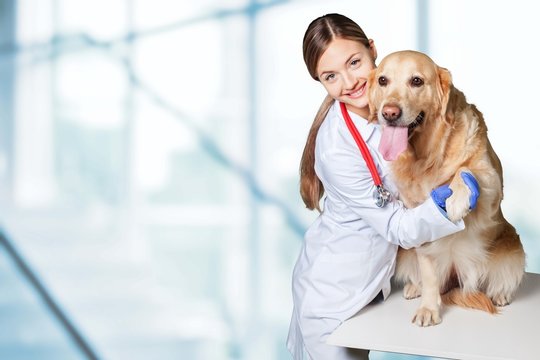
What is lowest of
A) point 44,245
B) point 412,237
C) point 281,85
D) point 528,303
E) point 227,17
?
point 44,245

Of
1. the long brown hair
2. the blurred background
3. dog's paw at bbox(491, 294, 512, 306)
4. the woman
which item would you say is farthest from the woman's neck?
the blurred background

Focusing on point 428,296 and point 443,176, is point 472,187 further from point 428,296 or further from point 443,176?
point 428,296

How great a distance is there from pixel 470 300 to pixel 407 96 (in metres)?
0.55

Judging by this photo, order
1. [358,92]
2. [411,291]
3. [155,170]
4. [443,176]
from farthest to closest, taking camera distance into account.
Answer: [155,170] → [411,291] → [358,92] → [443,176]

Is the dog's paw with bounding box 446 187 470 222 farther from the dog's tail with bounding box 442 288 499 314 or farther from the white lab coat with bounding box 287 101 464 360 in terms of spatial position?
the dog's tail with bounding box 442 288 499 314

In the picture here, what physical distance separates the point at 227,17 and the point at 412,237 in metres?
3.05

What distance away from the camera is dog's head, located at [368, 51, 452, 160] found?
1.77 m

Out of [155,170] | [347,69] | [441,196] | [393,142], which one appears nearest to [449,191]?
[441,196]

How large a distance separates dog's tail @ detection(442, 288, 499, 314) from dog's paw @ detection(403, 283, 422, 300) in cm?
7

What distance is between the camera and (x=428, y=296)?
1.92m

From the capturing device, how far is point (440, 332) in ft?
5.91

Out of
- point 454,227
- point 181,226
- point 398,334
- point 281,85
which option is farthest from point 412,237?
point 181,226

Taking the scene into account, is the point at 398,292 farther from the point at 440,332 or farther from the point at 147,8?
the point at 147,8

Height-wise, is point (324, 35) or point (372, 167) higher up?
point (324, 35)
